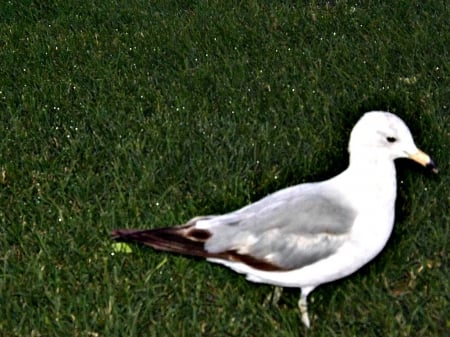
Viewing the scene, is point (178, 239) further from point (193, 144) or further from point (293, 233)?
point (193, 144)

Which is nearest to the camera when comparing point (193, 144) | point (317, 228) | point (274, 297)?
point (317, 228)

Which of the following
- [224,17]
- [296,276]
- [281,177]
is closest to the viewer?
[296,276]

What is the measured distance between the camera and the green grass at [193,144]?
388cm

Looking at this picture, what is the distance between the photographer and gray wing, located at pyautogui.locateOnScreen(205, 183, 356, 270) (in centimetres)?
346

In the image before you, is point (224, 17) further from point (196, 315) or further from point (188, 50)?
point (196, 315)

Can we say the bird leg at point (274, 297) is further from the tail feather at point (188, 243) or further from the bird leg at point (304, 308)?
the tail feather at point (188, 243)

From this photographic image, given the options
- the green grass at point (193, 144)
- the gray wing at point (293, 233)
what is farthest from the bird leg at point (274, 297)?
the gray wing at point (293, 233)

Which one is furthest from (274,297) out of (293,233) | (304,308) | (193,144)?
(193,144)

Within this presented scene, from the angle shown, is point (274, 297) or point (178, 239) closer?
point (178, 239)

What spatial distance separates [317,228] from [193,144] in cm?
189

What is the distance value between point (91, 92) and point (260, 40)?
4.72ft

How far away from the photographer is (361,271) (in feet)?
13.3

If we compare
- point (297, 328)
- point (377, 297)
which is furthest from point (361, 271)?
point (297, 328)

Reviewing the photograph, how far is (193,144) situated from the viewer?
5270 mm
